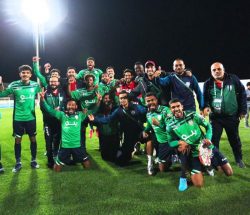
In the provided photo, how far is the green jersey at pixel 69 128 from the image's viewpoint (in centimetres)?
604

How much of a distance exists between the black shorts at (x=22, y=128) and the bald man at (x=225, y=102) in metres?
3.09

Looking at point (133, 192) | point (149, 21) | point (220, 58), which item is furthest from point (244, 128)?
point (149, 21)

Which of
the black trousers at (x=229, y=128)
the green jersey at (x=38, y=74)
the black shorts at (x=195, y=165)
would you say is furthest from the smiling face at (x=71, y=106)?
the black trousers at (x=229, y=128)

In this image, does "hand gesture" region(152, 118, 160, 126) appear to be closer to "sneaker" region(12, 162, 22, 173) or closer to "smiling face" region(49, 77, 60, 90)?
"smiling face" region(49, 77, 60, 90)

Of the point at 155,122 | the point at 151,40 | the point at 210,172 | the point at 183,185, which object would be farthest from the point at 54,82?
the point at 151,40

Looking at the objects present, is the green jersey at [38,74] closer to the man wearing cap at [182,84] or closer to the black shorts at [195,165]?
the man wearing cap at [182,84]

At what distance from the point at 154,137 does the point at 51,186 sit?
1952 mm

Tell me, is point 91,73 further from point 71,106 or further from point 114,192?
point 114,192

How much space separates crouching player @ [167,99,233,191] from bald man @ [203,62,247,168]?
0.67 m

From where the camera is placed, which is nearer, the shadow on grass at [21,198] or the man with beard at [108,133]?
the shadow on grass at [21,198]

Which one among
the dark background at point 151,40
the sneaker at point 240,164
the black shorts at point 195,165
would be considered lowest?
the sneaker at point 240,164

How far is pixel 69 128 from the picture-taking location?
6051 millimetres

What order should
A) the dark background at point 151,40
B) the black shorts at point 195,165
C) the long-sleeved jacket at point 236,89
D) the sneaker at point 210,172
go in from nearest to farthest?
the black shorts at point 195,165 → the sneaker at point 210,172 → the long-sleeved jacket at point 236,89 → the dark background at point 151,40

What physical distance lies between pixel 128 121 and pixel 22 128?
1.93 metres
